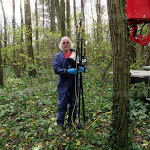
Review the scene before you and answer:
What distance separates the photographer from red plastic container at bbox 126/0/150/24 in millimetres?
3021

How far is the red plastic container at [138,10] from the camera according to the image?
3021 millimetres

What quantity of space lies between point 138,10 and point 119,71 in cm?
157

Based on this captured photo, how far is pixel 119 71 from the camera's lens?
222 cm

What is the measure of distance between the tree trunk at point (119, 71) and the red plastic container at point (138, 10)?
1011mm

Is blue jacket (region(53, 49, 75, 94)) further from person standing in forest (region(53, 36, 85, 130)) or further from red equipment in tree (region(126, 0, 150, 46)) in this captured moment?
red equipment in tree (region(126, 0, 150, 46))

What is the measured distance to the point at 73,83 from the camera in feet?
11.8

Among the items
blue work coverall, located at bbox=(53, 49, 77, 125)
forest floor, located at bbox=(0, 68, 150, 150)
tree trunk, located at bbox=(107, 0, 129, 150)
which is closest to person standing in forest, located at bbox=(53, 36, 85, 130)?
blue work coverall, located at bbox=(53, 49, 77, 125)

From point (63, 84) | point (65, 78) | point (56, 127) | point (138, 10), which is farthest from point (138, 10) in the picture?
point (56, 127)

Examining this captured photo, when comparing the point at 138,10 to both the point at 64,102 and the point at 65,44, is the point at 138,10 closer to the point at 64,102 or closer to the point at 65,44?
the point at 65,44

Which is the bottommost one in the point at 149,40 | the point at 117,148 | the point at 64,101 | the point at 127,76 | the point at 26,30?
the point at 117,148

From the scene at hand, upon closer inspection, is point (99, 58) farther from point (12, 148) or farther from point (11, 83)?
point (12, 148)

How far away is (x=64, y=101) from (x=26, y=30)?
8.66 metres

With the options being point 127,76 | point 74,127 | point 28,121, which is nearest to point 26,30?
point 28,121

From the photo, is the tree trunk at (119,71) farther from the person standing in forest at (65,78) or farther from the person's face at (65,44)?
the person's face at (65,44)
